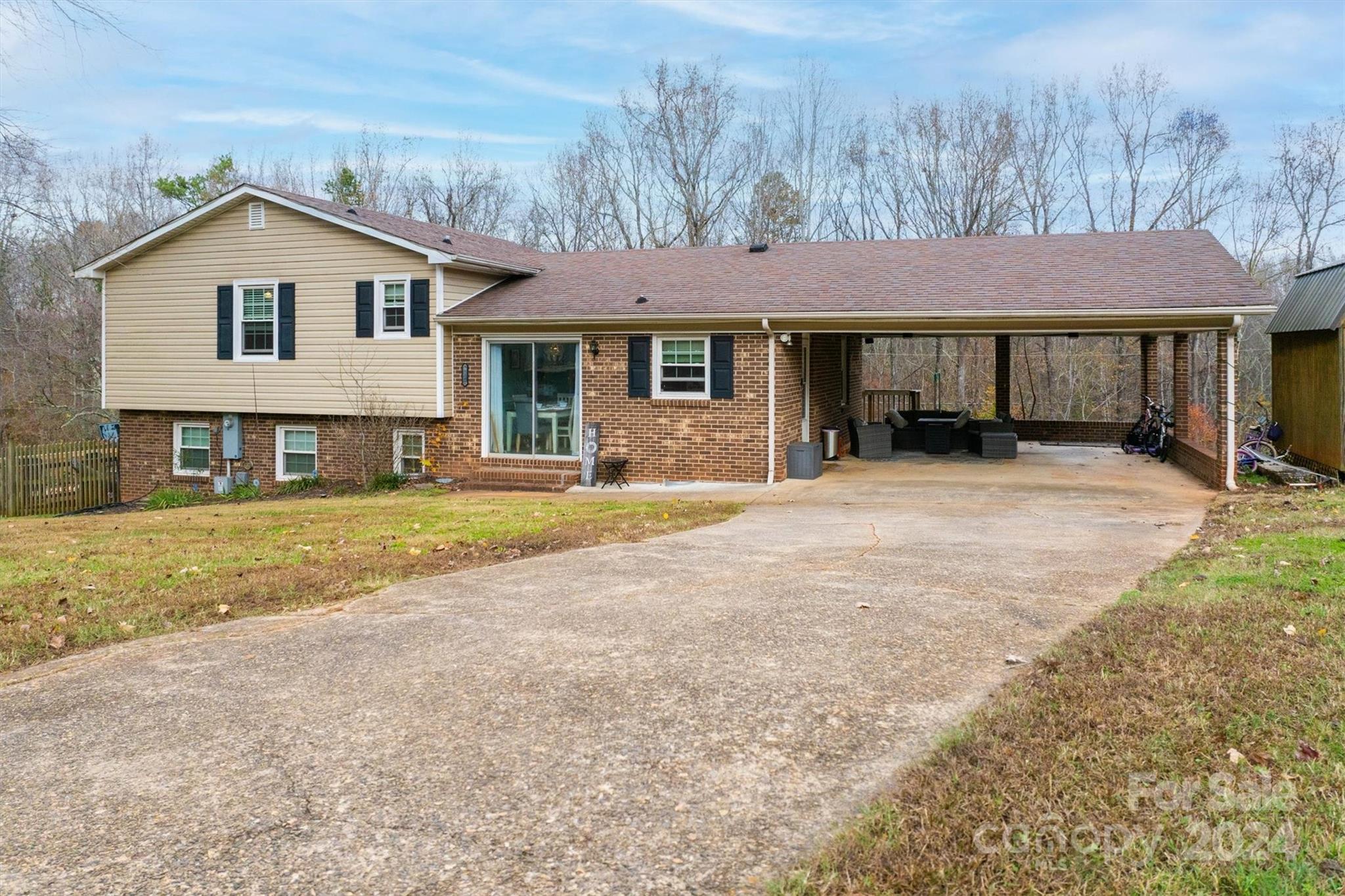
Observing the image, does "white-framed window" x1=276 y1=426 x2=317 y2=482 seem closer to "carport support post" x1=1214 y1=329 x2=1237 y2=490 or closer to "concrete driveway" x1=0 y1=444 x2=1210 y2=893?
"concrete driveway" x1=0 y1=444 x2=1210 y2=893

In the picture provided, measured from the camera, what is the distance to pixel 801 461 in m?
15.2

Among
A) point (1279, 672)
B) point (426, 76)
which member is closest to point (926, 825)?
point (1279, 672)

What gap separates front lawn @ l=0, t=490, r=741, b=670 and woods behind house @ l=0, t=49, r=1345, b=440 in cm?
1619

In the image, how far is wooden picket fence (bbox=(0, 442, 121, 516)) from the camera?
17.5 metres

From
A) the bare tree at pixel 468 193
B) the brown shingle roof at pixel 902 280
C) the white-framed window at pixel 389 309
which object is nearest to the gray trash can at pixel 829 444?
the brown shingle roof at pixel 902 280

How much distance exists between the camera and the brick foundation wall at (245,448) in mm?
17078

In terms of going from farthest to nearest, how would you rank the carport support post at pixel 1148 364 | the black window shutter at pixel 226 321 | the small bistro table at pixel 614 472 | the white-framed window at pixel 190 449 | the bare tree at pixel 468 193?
1. the bare tree at pixel 468 193
2. the carport support post at pixel 1148 364
3. the white-framed window at pixel 190 449
4. the black window shutter at pixel 226 321
5. the small bistro table at pixel 614 472

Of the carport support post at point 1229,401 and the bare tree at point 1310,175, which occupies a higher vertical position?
the bare tree at point 1310,175

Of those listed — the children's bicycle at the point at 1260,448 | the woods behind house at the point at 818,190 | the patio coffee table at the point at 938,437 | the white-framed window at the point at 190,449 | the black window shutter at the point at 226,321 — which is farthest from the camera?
the woods behind house at the point at 818,190

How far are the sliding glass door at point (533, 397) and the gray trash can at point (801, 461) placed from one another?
342 centimetres

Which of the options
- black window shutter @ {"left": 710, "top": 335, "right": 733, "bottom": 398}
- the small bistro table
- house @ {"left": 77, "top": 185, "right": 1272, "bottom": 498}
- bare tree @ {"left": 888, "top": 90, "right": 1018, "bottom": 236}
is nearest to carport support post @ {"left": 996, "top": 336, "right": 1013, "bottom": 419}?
house @ {"left": 77, "top": 185, "right": 1272, "bottom": 498}

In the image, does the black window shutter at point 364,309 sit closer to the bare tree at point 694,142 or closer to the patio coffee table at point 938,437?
the patio coffee table at point 938,437

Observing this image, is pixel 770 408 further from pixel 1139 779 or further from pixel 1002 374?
→ pixel 1139 779

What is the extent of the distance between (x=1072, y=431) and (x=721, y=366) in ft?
35.7
